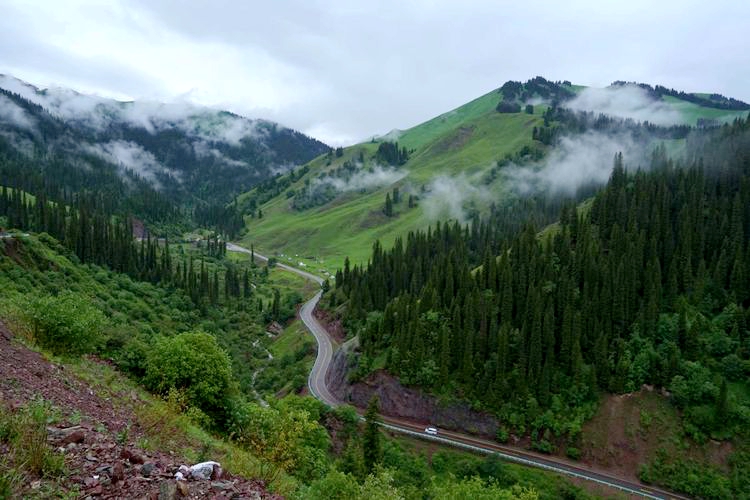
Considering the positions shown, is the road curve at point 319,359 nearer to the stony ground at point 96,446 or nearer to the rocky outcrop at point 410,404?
the rocky outcrop at point 410,404

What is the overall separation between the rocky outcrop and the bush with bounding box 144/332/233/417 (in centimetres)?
7114

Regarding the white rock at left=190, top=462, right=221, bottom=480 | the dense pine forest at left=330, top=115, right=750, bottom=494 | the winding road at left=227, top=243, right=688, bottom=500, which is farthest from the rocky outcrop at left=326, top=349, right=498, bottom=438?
the white rock at left=190, top=462, right=221, bottom=480

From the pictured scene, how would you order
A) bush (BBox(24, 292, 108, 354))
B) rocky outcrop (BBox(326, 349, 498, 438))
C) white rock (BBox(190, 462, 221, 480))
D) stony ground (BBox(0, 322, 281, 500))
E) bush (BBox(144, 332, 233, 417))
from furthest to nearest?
rocky outcrop (BBox(326, 349, 498, 438))
bush (BBox(144, 332, 233, 417))
bush (BBox(24, 292, 108, 354))
white rock (BBox(190, 462, 221, 480))
stony ground (BBox(0, 322, 281, 500))

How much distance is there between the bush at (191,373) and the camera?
33438 millimetres

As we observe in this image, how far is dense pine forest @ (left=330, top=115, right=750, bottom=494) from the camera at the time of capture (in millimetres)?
92250

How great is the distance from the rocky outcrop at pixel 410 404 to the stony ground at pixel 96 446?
82595 millimetres

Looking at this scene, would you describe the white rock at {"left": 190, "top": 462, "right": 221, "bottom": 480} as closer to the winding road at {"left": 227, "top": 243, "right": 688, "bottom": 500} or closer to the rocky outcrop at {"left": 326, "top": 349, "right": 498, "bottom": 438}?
the winding road at {"left": 227, "top": 243, "right": 688, "bottom": 500}

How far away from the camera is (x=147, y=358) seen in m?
35.5

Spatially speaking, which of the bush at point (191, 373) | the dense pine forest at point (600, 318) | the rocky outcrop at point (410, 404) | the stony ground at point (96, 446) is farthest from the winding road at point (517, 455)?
the stony ground at point (96, 446)

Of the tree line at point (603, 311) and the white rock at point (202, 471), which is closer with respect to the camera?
the white rock at point (202, 471)

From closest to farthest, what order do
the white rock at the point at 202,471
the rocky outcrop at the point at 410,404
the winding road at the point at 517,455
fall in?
the white rock at the point at 202,471 < the winding road at the point at 517,455 < the rocky outcrop at the point at 410,404

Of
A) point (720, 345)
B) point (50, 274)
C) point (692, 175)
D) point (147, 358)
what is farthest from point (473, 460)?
point (692, 175)

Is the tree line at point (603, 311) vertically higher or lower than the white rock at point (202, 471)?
lower

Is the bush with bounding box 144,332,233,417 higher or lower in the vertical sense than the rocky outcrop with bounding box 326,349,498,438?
higher
